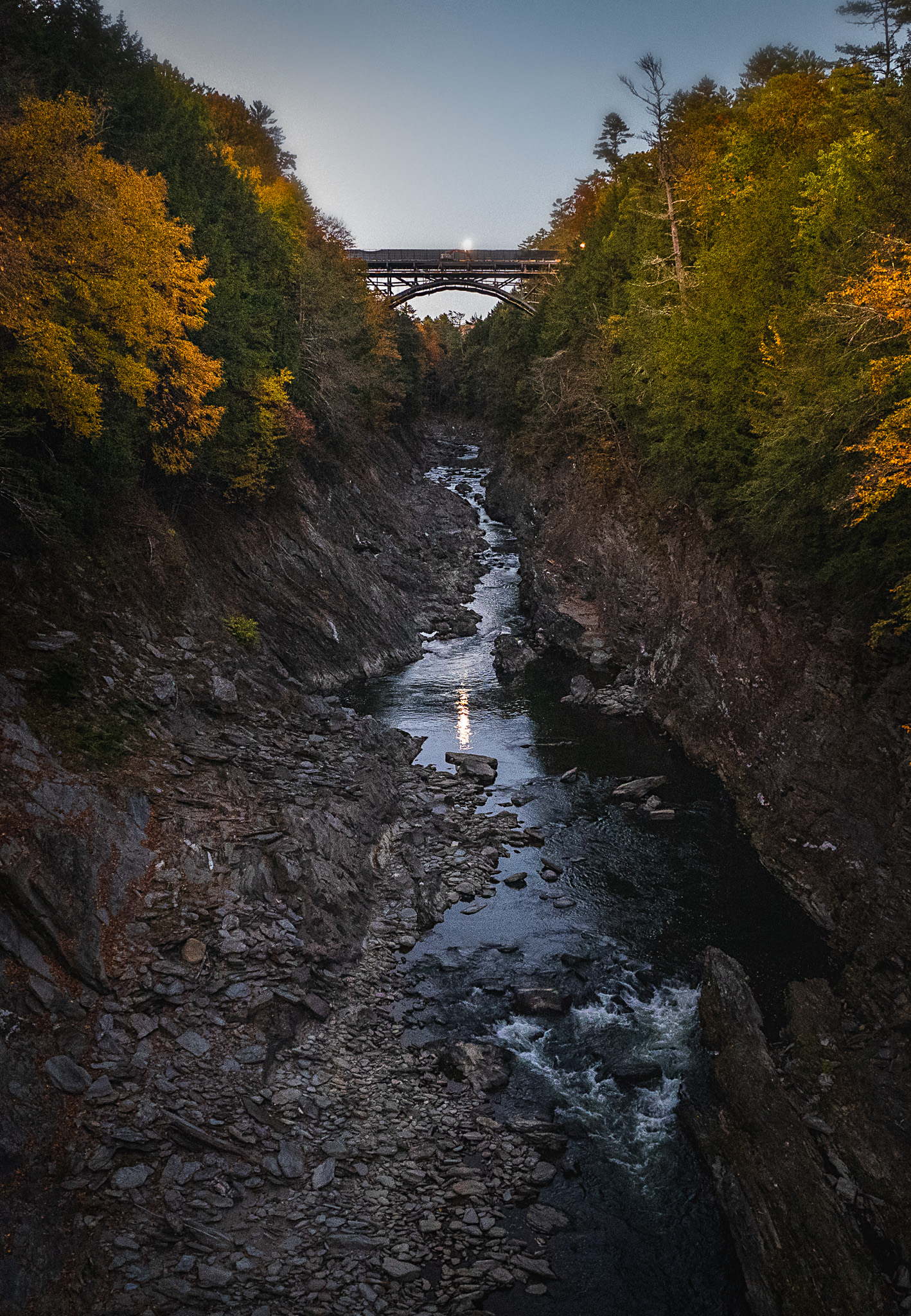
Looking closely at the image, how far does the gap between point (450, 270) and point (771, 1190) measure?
77.7m

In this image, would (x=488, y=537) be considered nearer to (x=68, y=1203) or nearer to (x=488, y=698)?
(x=488, y=698)

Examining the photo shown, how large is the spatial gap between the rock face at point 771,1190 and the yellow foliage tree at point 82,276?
1934cm

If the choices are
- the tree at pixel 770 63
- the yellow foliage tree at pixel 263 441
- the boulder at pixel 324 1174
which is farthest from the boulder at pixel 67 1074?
the tree at pixel 770 63

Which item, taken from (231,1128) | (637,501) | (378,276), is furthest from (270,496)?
(378,276)

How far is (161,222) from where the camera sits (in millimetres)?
18047

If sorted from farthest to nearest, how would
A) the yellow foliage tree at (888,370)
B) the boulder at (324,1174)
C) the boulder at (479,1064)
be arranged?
the boulder at (479,1064) → the yellow foliage tree at (888,370) → the boulder at (324,1174)

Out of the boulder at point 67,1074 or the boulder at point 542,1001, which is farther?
the boulder at point 542,1001

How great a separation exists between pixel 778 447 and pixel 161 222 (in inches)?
681

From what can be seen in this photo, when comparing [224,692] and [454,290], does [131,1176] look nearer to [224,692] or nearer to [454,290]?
[224,692]

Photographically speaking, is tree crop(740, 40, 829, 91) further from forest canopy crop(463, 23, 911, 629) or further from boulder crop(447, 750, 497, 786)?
boulder crop(447, 750, 497, 786)

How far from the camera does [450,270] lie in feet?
235

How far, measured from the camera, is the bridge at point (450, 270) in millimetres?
70375

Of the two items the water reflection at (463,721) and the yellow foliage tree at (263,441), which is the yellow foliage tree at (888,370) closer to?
the water reflection at (463,721)

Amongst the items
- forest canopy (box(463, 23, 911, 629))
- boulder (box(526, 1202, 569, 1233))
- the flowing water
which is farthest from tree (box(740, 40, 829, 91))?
boulder (box(526, 1202, 569, 1233))
